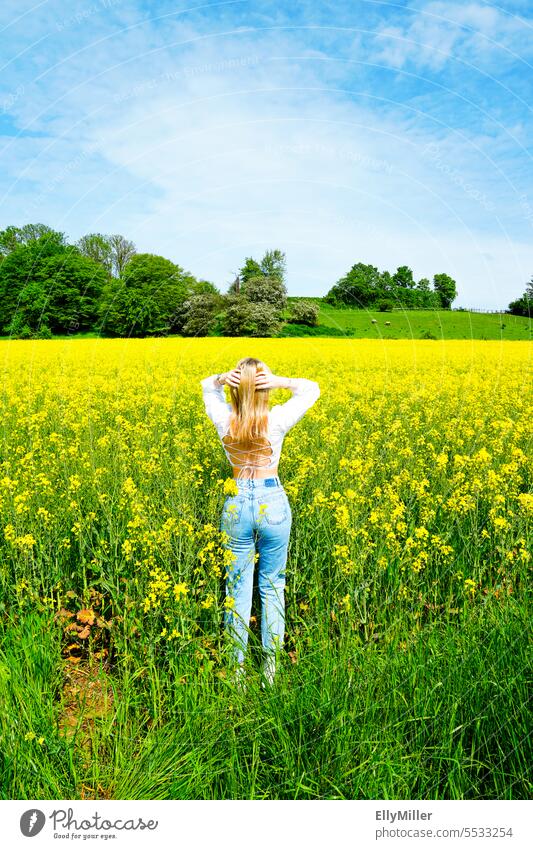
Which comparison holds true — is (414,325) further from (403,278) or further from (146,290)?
(146,290)

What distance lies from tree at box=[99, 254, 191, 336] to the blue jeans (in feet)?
11.1

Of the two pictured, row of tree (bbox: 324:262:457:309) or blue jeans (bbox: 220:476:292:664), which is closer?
blue jeans (bbox: 220:476:292:664)

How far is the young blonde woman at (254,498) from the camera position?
321cm

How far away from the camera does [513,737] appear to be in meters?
2.38

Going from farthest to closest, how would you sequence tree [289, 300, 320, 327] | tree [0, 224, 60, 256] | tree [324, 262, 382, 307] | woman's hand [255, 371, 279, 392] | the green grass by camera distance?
tree [0, 224, 60, 256] → tree [324, 262, 382, 307] → tree [289, 300, 320, 327] → woman's hand [255, 371, 279, 392] → the green grass

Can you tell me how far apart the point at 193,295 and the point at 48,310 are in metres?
7.02

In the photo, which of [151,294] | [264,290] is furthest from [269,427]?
[151,294]

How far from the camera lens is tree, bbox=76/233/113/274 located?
665cm

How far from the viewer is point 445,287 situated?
6828 mm

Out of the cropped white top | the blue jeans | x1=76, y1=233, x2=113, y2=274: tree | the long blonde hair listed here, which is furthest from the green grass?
x1=76, y1=233, x2=113, y2=274: tree

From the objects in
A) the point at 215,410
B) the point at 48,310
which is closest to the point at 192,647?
the point at 215,410

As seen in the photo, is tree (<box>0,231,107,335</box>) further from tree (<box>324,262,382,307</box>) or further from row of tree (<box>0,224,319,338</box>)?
tree (<box>324,262,382,307</box>)

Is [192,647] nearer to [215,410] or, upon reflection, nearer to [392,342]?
[215,410]

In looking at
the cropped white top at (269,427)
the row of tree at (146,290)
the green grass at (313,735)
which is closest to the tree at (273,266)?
the row of tree at (146,290)
